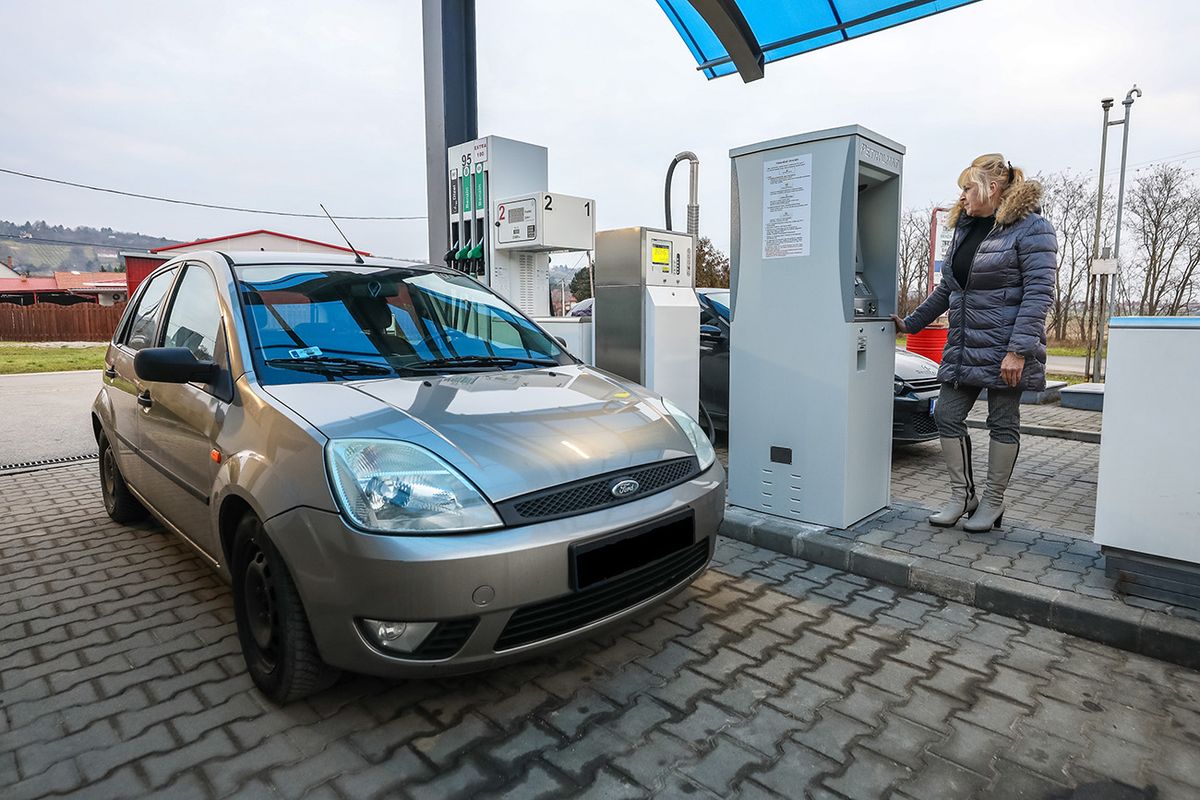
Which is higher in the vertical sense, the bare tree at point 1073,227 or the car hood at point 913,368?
the bare tree at point 1073,227

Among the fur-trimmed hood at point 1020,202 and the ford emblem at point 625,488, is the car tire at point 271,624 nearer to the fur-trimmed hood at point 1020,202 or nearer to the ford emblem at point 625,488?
the ford emblem at point 625,488

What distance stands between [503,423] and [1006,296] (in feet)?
9.11

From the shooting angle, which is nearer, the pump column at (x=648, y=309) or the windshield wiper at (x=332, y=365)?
the windshield wiper at (x=332, y=365)

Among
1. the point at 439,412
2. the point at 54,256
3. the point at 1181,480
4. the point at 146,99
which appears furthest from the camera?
the point at 54,256

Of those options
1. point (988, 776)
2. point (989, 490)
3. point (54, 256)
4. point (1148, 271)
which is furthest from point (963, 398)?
point (54, 256)

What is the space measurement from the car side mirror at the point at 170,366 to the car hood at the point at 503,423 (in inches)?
15.7

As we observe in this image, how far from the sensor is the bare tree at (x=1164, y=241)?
1747 centimetres

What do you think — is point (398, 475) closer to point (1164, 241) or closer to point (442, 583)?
point (442, 583)

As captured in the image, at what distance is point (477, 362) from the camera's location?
112 inches

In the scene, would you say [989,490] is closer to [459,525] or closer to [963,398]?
[963,398]

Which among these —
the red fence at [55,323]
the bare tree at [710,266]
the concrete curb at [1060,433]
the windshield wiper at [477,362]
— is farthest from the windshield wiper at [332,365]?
the red fence at [55,323]

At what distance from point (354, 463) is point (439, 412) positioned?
1.13ft

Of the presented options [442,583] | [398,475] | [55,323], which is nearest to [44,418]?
[398,475]

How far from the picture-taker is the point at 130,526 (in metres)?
4.27
